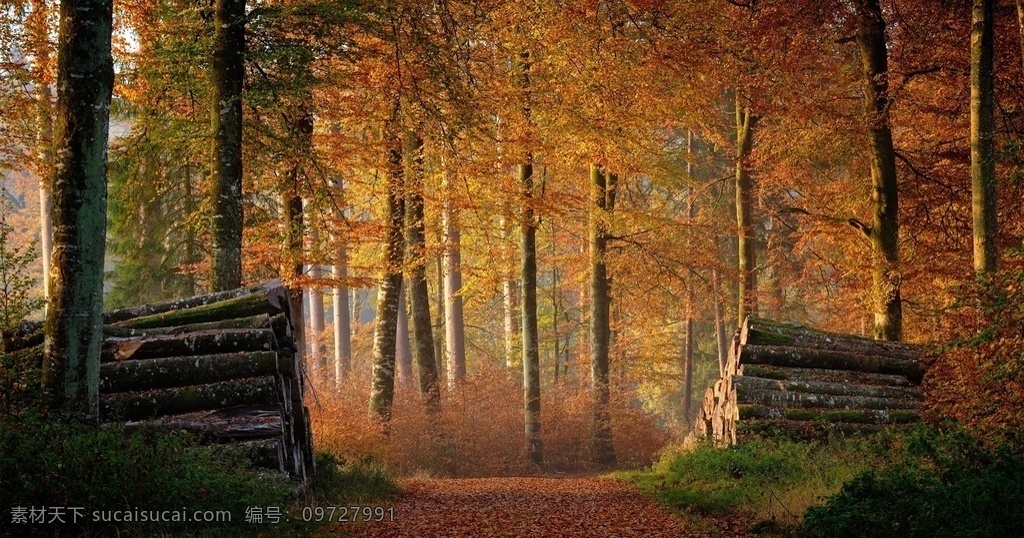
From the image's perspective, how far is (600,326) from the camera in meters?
22.3

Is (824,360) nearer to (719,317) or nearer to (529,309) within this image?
(529,309)

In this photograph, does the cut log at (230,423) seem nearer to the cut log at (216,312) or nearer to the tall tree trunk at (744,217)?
the cut log at (216,312)

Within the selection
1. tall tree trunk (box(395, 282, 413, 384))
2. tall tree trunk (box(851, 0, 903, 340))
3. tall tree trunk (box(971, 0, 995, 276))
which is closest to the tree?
tall tree trunk (box(971, 0, 995, 276))

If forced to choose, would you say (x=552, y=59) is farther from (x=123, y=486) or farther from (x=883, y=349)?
(x=123, y=486)

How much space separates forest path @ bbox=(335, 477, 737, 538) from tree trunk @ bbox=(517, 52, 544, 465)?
5.58m

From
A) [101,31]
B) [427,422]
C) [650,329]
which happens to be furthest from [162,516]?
[650,329]

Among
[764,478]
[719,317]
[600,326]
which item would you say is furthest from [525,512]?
[719,317]

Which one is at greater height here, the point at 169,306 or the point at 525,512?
the point at 169,306

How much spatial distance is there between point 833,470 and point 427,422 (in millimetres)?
12394

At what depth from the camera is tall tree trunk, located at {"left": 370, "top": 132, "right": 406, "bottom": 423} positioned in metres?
18.5

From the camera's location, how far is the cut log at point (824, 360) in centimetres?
1442

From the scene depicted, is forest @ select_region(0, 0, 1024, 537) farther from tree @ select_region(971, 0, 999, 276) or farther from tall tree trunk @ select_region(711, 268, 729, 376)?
tall tree trunk @ select_region(711, 268, 729, 376)

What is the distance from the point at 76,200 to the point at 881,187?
14677mm

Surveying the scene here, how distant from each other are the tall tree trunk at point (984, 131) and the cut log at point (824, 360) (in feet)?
9.06
